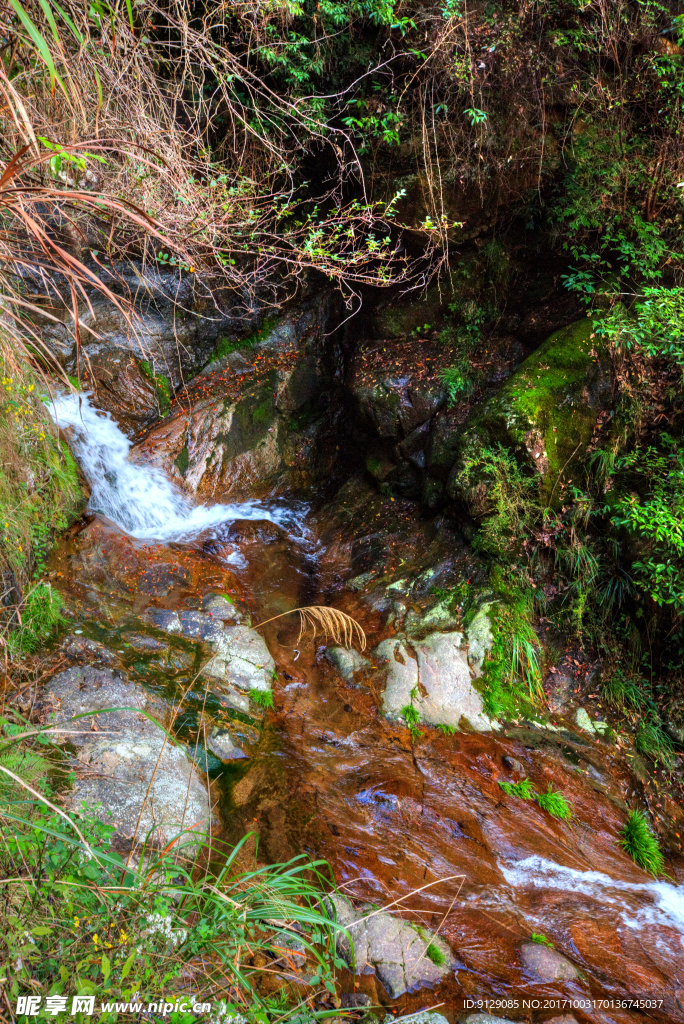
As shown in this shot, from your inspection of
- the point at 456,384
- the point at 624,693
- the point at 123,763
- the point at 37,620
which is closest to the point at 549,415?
the point at 456,384

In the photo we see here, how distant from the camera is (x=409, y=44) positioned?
17.0 feet

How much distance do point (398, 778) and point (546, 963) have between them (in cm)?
127

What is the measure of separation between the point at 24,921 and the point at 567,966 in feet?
8.93

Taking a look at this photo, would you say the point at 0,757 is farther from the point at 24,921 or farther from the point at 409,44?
the point at 409,44

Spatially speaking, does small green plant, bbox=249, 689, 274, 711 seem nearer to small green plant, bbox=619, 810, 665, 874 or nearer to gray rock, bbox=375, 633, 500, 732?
gray rock, bbox=375, 633, 500, 732

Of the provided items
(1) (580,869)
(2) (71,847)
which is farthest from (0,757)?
(1) (580,869)

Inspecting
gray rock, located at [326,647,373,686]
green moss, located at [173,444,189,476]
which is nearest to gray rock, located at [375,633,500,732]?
gray rock, located at [326,647,373,686]

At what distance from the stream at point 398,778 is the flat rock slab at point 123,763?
167 mm

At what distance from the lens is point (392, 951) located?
9.01ft

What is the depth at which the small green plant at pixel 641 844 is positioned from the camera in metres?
3.55

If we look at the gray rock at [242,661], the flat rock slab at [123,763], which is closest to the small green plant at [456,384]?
the gray rock at [242,661]

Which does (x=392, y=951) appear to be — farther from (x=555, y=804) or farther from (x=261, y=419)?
(x=261, y=419)

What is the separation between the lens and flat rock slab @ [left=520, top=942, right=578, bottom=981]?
282 cm

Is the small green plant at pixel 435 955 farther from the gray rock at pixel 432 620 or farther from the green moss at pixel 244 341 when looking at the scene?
the green moss at pixel 244 341
